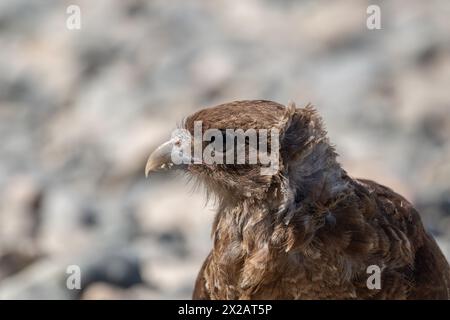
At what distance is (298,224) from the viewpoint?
14.0 ft

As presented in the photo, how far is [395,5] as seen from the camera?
869cm

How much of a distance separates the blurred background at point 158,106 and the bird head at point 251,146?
83.8 inches

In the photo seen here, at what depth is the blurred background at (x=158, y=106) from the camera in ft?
22.7

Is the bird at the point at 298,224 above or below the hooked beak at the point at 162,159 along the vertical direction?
below

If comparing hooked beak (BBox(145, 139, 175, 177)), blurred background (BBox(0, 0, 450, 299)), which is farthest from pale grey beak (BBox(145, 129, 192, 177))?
blurred background (BBox(0, 0, 450, 299))

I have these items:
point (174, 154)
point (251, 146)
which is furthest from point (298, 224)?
point (174, 154)

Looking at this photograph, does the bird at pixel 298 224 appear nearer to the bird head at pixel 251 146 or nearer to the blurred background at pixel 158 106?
the bird head at pixel 251 146

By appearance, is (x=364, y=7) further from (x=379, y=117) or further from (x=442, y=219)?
(x=442, y=219)

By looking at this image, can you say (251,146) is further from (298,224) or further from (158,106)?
(158,106)

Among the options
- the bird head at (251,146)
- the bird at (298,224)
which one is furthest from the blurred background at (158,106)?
the bird head at (251,146)

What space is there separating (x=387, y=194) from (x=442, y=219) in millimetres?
1705

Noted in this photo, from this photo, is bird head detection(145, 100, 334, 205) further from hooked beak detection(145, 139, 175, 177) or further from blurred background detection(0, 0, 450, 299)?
blurred background detection(0, 0, 450, 299)

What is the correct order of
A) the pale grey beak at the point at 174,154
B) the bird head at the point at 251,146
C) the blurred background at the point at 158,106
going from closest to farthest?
the bird head at the point at 251,146
the pale grey beak at the point at 174,154
the blurred background at the point at 158,106

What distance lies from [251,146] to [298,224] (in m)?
0.37
